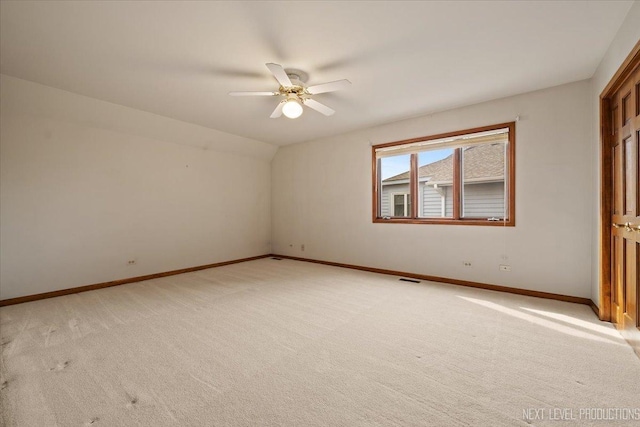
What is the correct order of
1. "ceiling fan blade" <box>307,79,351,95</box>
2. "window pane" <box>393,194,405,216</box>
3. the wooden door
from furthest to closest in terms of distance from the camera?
"window pane" <box>393,194,405,216</box> → "ceiling fan blade" <box>307,79,351,95</box> → the wooden door

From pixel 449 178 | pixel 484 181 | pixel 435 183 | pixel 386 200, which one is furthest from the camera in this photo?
pixel 386 200

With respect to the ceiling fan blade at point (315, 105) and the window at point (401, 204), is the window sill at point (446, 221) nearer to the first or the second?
the window at point (401, 204)

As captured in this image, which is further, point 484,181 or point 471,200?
point 471,200

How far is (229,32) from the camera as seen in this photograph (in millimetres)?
2219

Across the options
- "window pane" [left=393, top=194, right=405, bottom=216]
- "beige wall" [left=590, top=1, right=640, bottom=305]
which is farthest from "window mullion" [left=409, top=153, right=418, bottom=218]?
"beige wall" [left=590, top=1, right=640, bottom=305]

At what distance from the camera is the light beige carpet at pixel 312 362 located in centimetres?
149

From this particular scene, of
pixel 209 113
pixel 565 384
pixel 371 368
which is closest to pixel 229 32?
pixel 209 113

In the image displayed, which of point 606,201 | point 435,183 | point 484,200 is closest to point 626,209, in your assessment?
point 606,201

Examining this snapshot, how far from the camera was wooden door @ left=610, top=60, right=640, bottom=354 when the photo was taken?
2072mm

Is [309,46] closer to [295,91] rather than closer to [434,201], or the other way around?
[295,91]

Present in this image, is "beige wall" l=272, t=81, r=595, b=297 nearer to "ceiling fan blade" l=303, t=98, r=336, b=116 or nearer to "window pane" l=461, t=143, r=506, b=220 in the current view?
"window pane" l=461, t=143, r=506, b=220

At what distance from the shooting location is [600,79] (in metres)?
2.72

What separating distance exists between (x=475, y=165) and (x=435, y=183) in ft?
2.04

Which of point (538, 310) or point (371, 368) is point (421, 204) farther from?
point (371, 368)
